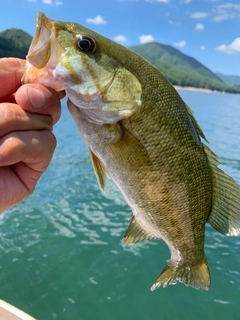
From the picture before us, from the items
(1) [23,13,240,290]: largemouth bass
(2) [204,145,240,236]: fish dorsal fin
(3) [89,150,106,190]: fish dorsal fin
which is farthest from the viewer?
(2) [204,145,240,236]: fish dorsal fin

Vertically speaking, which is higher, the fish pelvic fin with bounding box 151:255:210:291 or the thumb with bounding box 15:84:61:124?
the thumb with bounding box 15:84:61:124

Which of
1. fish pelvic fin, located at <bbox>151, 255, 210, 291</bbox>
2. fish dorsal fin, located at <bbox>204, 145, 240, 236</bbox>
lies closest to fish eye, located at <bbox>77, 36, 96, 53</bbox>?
fish dorsal fin, located at <bbox>204, 145, 240, 236</bbox>

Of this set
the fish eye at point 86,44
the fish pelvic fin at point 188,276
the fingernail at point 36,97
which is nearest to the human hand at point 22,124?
the fingernail at point 36,97

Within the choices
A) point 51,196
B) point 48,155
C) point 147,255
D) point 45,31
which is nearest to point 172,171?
point 48,155

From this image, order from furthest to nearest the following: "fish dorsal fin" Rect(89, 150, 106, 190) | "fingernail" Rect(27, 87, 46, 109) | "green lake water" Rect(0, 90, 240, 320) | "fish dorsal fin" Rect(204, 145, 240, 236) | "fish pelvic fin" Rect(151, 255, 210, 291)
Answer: "green lake water" Rect(0, 90, 240, 320)
"fish pelvic fin" Rect(151, 255, 210, 291)
"fish dorsal fin" Rect(204, 145, 240, 236)
"fish dorsal fin" Rect(89, 150, 106, 190)
"fingernail" Rect(27, 87, 46, 109)

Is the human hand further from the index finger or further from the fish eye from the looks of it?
the fish eye

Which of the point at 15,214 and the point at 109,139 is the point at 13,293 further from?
the point at 109,139

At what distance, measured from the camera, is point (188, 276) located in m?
2.71

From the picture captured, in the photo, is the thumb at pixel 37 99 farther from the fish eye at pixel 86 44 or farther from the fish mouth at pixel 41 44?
the fish eye at pixel 86 44

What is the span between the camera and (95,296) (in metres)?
→ 7.13

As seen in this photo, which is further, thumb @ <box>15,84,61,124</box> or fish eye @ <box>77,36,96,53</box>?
fish eye @ <box>77,36,96,53</box>

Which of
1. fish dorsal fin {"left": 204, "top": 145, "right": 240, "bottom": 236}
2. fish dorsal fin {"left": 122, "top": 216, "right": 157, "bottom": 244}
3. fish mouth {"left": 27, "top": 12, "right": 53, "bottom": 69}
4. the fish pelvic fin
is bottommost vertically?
the fish pelvic fin

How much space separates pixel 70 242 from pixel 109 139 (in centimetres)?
739

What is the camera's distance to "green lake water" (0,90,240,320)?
22.3ft
